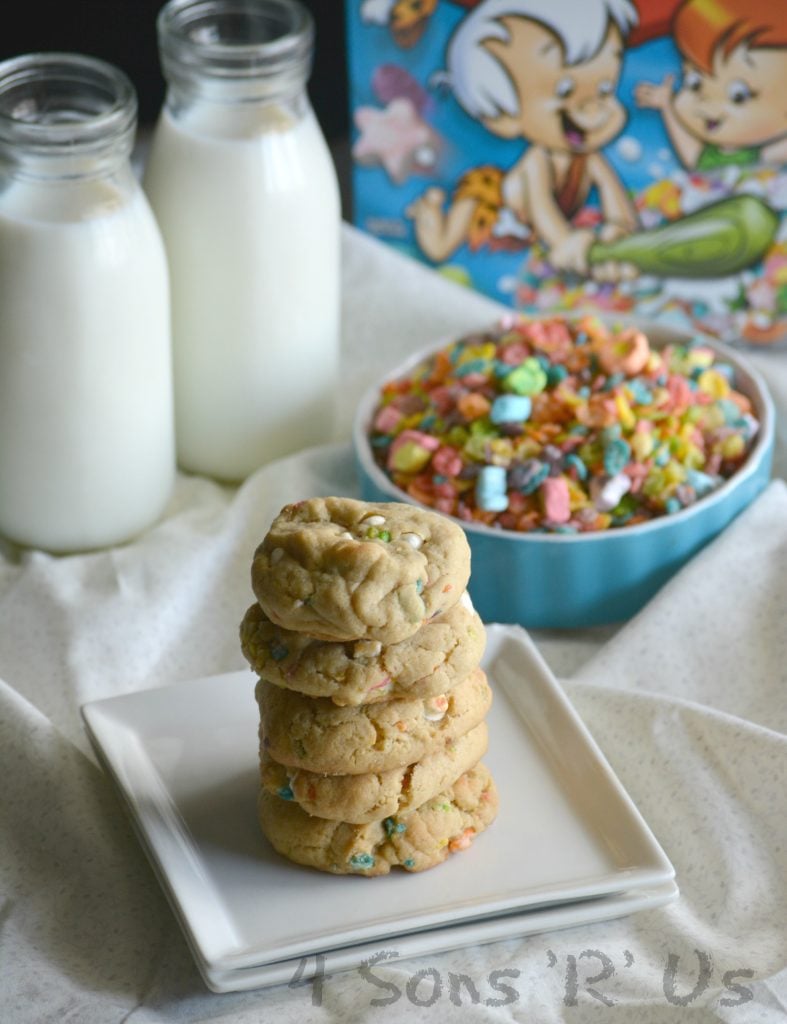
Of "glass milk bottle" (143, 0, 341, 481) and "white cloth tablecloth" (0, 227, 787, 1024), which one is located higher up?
"glass milk bottle" (143, 0, 341, 481)

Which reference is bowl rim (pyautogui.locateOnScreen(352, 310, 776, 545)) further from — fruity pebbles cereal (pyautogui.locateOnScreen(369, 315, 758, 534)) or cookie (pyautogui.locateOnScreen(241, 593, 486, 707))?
cookie (pyautogui.locateOnScreen(241, 593, 486, 707))

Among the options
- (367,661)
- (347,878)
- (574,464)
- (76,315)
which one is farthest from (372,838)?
(76,315)

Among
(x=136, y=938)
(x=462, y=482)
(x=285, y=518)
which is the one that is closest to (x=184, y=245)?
(x=462, y=482)

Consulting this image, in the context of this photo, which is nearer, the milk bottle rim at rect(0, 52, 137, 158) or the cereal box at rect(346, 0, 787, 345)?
the milk bottle rim at rect(0, 52, 137, 158)

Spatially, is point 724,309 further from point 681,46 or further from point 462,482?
point 462,482

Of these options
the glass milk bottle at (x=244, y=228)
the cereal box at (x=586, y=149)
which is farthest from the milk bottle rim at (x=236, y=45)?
the cereal box at (x=586, y=149)

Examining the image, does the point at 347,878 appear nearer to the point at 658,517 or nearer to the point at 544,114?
the point at 658,517

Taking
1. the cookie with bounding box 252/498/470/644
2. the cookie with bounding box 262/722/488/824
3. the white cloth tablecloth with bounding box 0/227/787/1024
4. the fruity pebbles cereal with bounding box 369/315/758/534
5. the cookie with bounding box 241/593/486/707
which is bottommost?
the white cloth tablecloth with bounding box 0/227/787/1024

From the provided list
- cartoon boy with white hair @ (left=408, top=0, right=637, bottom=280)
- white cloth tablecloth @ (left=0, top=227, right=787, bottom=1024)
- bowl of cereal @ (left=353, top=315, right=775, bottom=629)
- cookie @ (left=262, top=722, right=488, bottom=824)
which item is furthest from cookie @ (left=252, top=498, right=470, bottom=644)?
cartoon boy with white hair @ (left=408, top=0, right=637, bottom=280)
